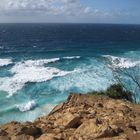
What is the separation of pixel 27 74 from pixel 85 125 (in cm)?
5082

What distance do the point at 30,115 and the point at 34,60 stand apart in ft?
138

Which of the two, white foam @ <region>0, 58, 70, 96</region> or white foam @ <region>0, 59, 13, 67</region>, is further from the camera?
white foam @ <region>0, 59, 13, 67</region>

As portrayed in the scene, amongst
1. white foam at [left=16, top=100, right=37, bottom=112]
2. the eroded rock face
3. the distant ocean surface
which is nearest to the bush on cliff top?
the distant ocean surface

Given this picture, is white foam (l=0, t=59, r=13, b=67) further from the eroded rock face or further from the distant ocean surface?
the eroded rock face

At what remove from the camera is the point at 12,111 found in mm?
45531

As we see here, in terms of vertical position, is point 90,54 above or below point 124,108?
below

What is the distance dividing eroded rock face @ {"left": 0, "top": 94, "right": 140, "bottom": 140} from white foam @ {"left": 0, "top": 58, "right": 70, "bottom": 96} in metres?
33.3

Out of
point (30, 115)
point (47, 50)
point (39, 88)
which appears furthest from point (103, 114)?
point (47, 50)

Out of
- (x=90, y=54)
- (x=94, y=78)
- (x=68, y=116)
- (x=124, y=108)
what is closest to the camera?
(x=68, y=116)

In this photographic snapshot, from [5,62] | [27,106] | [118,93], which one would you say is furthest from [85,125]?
[5,62]

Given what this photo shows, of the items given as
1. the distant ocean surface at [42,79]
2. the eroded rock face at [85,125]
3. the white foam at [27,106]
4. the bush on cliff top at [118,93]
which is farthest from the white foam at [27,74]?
the eroded rock face at [85,125]

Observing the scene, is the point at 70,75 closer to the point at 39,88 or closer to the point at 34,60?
the point at 39,88

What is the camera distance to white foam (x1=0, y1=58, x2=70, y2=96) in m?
57.8

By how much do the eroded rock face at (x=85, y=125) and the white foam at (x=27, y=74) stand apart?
3334 cm
